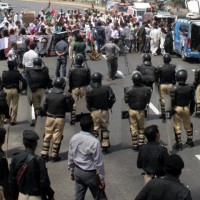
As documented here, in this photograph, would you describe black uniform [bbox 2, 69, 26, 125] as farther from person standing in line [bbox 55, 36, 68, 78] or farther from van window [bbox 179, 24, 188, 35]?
van window [bbox 179, 24, 188, 35]

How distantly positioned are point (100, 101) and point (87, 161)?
3.93m

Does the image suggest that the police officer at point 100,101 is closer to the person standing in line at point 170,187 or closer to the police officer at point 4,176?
the police officer at point 4,176

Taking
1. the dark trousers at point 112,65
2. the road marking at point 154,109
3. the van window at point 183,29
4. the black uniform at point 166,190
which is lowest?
the road marking at point 154,109

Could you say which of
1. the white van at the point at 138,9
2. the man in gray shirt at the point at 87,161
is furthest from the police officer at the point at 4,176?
the white van at the point at 138,9

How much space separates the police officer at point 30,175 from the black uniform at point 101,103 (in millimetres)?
4523

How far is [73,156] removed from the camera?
809cm

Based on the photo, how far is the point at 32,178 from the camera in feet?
23.4

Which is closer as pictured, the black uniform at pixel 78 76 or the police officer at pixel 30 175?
the police officer at pixel 30 175

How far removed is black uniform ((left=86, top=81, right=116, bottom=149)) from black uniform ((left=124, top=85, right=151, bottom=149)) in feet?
1.24

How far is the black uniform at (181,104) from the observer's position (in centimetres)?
1187

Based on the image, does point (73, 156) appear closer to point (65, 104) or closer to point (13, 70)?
point (65, 104)

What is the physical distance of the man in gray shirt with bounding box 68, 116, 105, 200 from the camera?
7.90 metres

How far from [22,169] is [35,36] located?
19159 mm

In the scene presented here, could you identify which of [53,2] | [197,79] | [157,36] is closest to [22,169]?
[197,79]
